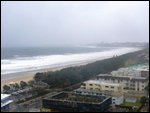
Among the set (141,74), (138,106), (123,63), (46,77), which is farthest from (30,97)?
(123,63)

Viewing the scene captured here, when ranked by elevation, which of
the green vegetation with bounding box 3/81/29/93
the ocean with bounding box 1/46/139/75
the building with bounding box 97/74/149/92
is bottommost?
the building with bounding box 97/74/149/92

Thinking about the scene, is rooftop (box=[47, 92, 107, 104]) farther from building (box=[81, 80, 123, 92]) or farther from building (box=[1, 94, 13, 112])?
building (box=[81, 80, 123, 92])

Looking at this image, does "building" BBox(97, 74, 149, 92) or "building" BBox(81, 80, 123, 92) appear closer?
"building" BBox(81, 80, 123, 92)

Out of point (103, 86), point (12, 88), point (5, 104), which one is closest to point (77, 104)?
point (5, 104)

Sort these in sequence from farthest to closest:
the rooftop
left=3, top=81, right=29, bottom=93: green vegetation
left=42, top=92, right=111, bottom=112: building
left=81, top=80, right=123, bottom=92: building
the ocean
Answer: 1. the ocean
2. left=81, top=80, right=123, bottom=92: building
3. left=3, top=81, right=29, bottom=93: green vegetation
4. the rooftop
5. left=42, top=92, right=111, bottom=112: building

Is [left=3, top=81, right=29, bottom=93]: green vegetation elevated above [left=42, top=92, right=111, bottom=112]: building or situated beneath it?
elevated above

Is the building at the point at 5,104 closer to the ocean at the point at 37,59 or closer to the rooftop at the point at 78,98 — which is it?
the rooftop at the point at 78,98

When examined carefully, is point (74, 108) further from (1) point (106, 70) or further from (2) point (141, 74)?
(1) point (106, 70)

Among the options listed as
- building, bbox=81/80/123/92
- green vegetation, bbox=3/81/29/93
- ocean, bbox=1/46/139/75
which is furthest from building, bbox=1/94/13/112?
ocean, bbox=1/46/139/75

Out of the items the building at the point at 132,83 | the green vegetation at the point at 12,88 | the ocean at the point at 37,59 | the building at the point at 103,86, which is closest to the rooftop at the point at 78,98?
the building at the point at 103,86
